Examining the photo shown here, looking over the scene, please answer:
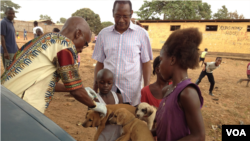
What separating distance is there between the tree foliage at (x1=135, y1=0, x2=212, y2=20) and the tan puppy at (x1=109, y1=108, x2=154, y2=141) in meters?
22.5

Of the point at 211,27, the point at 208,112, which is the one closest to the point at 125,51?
the point at 208,112

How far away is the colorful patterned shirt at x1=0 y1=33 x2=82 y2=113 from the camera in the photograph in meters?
1.35

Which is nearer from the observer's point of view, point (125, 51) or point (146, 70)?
point (125, 51)

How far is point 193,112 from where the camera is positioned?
104 centimetres

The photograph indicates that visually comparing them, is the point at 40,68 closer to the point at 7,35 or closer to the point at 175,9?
the point at 7,35

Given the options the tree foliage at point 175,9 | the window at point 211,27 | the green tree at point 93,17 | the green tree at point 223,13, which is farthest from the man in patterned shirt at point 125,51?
the green tree at point 223,13

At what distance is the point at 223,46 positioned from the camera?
695 inches

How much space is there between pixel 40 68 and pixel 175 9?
75.9 feet

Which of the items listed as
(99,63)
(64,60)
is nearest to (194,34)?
(64,60)

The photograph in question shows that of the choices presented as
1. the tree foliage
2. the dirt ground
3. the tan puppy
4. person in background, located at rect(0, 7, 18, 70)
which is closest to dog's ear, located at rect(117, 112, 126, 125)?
the tan puppy

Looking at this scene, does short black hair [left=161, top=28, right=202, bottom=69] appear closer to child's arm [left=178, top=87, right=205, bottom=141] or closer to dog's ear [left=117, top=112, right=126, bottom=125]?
child's arm [left=178, top=87, right=205, bottom=141]

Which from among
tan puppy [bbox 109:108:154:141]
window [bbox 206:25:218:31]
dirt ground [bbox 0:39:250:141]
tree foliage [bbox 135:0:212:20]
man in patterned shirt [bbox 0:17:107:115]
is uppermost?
tree foliage [bbox 135:0:212:20]

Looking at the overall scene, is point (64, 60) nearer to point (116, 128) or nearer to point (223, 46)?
point (116, 128)

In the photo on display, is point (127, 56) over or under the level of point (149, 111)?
over
